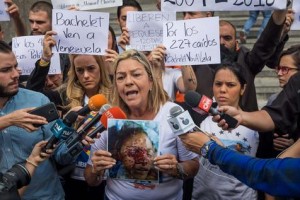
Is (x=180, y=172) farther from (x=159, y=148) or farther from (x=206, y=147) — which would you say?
(x=206, y=147)

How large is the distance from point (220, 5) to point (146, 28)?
2.16 feet

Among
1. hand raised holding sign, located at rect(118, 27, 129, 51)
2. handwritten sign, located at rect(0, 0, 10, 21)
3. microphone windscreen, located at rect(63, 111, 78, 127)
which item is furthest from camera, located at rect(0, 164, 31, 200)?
handwritten sign, located at rect(0, 0, 10, 21)

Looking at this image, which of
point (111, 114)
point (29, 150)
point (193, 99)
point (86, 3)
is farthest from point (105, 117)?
point (86, 3)

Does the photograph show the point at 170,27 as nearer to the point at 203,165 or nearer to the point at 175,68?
the point at 175,68

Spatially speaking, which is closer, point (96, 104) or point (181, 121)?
point (181, 121)

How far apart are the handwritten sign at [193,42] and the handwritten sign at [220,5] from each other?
15cm

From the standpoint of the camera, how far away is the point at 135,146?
274cm

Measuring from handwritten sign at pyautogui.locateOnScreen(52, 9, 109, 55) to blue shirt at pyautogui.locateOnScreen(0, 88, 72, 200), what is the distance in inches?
38.8

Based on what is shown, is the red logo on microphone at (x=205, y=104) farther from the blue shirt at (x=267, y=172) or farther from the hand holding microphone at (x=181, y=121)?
the blue shirt at (x=267, y=172)

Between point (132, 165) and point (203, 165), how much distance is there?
69 centimetres

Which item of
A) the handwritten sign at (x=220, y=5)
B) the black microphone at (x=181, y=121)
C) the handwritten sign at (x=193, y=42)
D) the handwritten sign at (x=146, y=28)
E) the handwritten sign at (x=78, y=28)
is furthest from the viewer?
the handwritten sign at (x=146, y=28)

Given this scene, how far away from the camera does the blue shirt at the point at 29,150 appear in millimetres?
2934

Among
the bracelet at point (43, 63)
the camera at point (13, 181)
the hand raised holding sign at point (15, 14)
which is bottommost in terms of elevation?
the camera at point (13, 181)

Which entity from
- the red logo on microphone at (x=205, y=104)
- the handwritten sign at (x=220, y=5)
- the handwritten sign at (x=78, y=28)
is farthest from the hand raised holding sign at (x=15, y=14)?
the red logo on microphone at (x=205, y=104)
